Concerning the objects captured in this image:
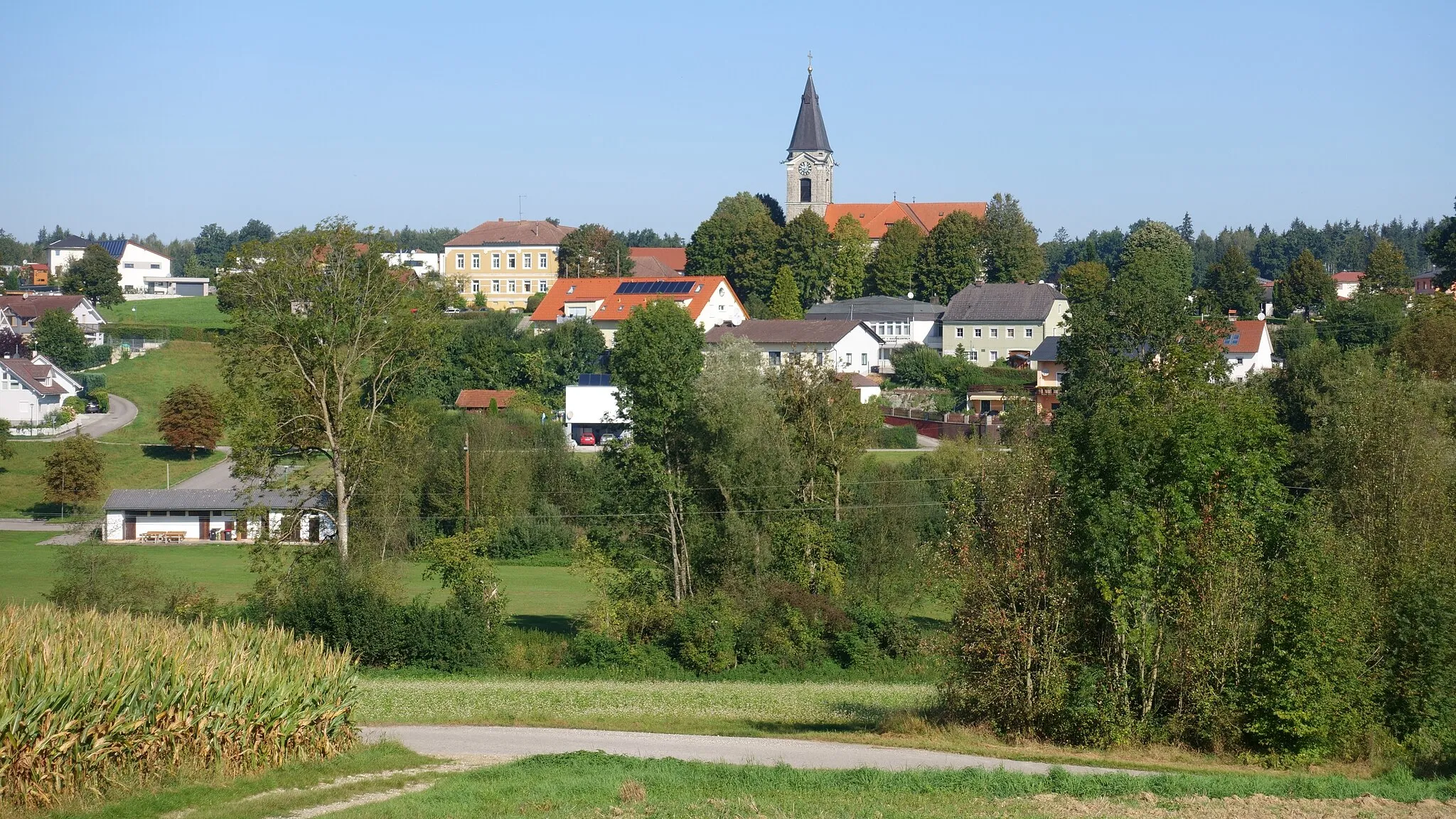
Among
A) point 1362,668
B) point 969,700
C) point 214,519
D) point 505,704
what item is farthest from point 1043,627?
point 214,519

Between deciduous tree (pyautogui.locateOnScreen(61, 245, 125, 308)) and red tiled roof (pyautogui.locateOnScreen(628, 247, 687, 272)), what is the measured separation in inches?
1866

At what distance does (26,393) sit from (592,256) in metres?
52.5

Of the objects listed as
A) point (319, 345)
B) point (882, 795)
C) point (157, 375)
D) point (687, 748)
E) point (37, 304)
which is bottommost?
point (687, 748)

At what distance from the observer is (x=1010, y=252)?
109 m

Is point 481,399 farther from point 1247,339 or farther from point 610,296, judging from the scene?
point 1247,339

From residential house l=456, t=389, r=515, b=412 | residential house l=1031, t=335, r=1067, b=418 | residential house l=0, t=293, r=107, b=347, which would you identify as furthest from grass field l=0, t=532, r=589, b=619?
residential house l=0, t=293, r=107, b=347

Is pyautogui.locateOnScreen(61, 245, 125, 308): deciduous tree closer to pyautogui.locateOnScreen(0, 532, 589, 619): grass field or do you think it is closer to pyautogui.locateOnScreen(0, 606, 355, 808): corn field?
pyautogui.locateOnScreen(0, 532, 589, 619): grass field

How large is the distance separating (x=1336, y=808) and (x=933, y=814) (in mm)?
4341

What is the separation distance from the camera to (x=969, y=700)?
797 inches

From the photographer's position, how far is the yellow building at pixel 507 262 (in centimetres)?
12381

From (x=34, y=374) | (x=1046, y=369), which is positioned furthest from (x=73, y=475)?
(x=1046, y=369)

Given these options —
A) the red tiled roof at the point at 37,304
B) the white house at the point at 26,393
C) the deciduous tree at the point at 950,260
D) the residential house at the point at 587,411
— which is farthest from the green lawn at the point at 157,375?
the deciduous tree at the point at 950,260

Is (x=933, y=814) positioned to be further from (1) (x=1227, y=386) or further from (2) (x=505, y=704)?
(1) (x=1227, y=386)

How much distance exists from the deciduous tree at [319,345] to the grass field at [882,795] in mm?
19842
